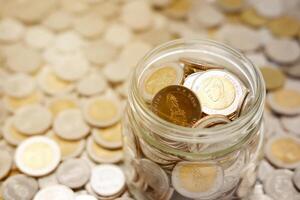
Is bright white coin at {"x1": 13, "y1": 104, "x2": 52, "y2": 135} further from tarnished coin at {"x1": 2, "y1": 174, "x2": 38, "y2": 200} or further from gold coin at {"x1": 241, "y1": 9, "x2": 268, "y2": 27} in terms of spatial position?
gold coin at {"x1": 241, "y1": 9, "x2": 268, "y2": 27}

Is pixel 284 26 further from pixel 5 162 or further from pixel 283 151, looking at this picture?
pixel 5 162

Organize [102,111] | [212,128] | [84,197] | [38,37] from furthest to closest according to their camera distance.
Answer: [38,37], [102,111], [84,197], [212,128]

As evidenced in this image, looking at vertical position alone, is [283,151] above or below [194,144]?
below

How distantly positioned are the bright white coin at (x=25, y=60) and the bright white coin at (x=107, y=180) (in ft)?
0.75

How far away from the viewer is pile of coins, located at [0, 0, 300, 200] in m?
0.75

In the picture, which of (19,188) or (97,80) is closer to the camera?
(19,188)

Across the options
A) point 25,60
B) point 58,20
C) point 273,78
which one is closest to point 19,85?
point 25,60

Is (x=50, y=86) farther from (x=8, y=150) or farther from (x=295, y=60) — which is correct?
(x=295, y=60)

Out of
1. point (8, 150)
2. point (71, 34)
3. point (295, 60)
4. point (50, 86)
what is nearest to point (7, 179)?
point (8, 150)

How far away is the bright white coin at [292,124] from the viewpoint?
2.68 feet

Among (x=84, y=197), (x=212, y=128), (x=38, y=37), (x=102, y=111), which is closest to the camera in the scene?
(x=212, y=128)

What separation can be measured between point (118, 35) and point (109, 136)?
0.22 meters

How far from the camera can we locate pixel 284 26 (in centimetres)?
95

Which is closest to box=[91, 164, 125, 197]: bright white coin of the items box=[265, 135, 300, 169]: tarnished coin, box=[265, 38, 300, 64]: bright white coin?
box=[265, 135, 300, 169]: tarnished coin
